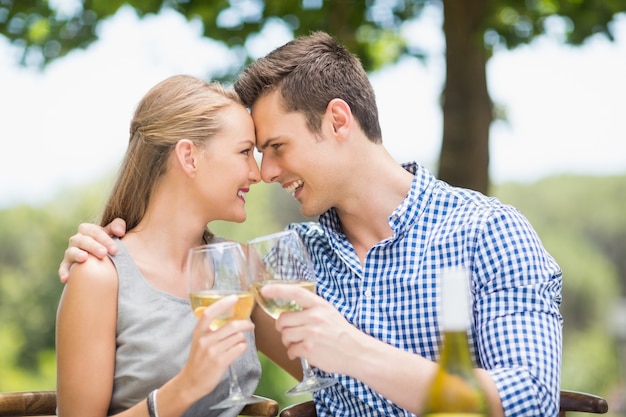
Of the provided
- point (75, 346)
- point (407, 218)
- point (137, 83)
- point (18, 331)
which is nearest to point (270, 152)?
point (407, 218)

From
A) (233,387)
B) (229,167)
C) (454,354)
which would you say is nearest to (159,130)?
(229,167)

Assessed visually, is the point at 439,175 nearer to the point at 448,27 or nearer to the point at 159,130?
the point at 448,27

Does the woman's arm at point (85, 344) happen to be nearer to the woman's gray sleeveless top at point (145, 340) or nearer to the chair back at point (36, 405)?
the woman's gray sleeveless top at point (145, 340)

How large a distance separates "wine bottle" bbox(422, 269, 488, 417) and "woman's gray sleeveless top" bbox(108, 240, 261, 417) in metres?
1.09

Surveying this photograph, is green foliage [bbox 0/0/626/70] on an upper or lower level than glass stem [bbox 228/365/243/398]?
upper

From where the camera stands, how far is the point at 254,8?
4.48 m

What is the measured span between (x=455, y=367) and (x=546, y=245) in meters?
14.5

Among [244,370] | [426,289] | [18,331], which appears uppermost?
[426,289]

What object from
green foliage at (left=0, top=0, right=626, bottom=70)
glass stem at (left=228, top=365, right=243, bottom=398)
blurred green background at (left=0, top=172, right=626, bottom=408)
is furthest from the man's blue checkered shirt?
blurred green background at (left=0, top=172, right=626, bottom=408)

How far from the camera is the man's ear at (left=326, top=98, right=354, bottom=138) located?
253 centimetres

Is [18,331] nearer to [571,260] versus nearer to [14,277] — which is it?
[14,277]

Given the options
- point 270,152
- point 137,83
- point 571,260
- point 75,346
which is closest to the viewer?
point 75,346

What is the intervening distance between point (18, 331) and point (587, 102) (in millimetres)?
9688

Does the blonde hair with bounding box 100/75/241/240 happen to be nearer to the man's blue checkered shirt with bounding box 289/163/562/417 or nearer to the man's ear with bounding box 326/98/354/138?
the man's ear with bounding box 326/98/354/138
